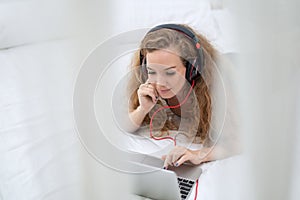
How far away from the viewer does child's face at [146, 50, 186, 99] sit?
2.50ft

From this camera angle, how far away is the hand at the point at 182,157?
85 cm

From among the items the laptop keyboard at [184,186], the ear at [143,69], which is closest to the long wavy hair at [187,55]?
the ear at [143,69]

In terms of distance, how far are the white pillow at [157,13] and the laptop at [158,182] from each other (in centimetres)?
31

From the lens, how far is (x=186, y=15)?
26.0 inches

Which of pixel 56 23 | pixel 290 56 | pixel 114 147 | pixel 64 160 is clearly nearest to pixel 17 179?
pixel 64 160

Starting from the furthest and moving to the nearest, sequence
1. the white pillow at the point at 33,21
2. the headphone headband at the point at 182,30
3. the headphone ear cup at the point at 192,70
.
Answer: the headphone ear cup at the point at 192,70, the headphone headband at the point at 182,30, the white pillow at the point at 33,21

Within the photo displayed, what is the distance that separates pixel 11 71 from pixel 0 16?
117 millimetres

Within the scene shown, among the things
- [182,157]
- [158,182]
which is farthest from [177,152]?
[158,182]

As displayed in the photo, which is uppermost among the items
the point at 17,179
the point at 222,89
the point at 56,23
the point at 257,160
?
the point at 56,23

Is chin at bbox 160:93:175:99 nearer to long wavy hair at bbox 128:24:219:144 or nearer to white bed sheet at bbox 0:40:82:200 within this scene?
long wavy hair at bbox 128:24:219:144

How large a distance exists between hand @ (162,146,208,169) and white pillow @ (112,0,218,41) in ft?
1.01

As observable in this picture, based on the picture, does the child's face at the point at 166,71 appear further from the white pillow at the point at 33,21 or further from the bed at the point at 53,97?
the white pillow at the point at 33,21

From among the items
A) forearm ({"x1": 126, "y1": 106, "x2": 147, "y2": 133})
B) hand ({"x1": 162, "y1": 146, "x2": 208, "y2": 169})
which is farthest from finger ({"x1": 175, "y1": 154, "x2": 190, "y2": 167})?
forearm ({"x1": 126, "y1": 106, "x2": 147, "y2": 133})

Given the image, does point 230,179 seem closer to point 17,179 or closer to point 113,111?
point 113,111
